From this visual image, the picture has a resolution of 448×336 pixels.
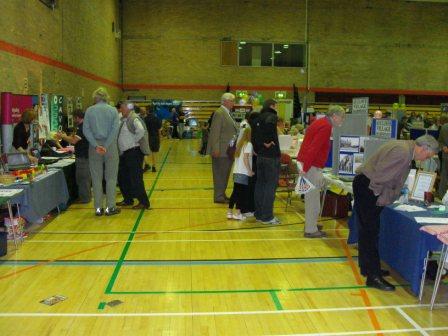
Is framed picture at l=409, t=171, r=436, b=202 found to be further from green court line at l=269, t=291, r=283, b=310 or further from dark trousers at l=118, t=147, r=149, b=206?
dark trousers at l=118, t=147, r=149, b=206

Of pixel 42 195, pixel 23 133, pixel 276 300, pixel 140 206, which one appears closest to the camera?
pixel 276 300

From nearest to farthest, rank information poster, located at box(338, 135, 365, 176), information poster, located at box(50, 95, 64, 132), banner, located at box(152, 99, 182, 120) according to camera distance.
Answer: information poster, located at box(338, 135, 365, 176) < information poster, located at box(50, 95, 64, 132) < banner, located at box(152, 99, 182, 120)

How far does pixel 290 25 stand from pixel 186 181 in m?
15.2

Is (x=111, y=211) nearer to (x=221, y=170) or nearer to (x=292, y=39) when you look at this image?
(x=221, y=170)

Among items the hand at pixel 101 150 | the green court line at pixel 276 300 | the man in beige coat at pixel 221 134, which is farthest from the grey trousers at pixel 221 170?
the green court line at pixel 276 300

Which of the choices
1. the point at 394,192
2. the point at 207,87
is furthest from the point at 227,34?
the point at 394,192

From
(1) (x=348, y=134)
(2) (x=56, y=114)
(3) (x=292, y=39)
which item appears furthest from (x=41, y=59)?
(3) (x=292, y=39)

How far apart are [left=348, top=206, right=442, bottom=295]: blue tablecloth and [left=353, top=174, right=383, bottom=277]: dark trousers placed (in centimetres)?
19

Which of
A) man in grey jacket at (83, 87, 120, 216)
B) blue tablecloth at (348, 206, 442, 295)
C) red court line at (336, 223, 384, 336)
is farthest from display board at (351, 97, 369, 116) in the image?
man in grey jacket at (83, 87, 120, 216)

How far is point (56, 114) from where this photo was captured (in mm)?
10906

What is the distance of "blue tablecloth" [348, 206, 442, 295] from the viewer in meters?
3.98

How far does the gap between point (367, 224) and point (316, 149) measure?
4.63 ft

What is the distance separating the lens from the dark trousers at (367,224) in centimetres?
430

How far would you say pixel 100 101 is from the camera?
6926mm
